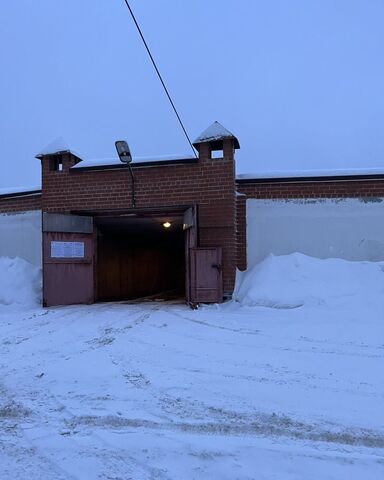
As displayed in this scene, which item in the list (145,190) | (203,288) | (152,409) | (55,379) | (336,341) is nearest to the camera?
(152,409)

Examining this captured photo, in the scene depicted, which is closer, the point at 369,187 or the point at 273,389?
the point at 273,389

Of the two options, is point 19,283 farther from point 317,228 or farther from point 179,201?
point 317,228

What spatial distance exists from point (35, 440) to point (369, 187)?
944 cm

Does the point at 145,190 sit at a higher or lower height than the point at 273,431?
higher

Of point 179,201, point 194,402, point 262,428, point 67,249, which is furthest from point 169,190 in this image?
point 262,428

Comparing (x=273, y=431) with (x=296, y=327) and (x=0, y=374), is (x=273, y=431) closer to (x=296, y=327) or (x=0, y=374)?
(x=0, y=374)

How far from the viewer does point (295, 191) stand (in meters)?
11.1

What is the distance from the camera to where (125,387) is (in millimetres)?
4977

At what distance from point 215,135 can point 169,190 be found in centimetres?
174

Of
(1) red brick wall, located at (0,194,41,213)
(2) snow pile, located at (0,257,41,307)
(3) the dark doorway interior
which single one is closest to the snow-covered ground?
(2) snow pile, located at (0,257,41,307)

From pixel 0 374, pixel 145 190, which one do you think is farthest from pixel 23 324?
pixel 145 190

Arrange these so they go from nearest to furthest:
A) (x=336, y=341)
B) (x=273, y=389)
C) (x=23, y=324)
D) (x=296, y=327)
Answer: (x=273, y=389)
(x=336, y=341)
(x=296, y=327)
(x=23, y=324)

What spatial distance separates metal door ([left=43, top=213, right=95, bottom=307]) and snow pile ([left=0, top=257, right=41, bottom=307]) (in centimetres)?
58

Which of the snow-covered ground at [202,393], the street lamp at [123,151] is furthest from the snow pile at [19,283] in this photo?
the street lamp at [123,151]
